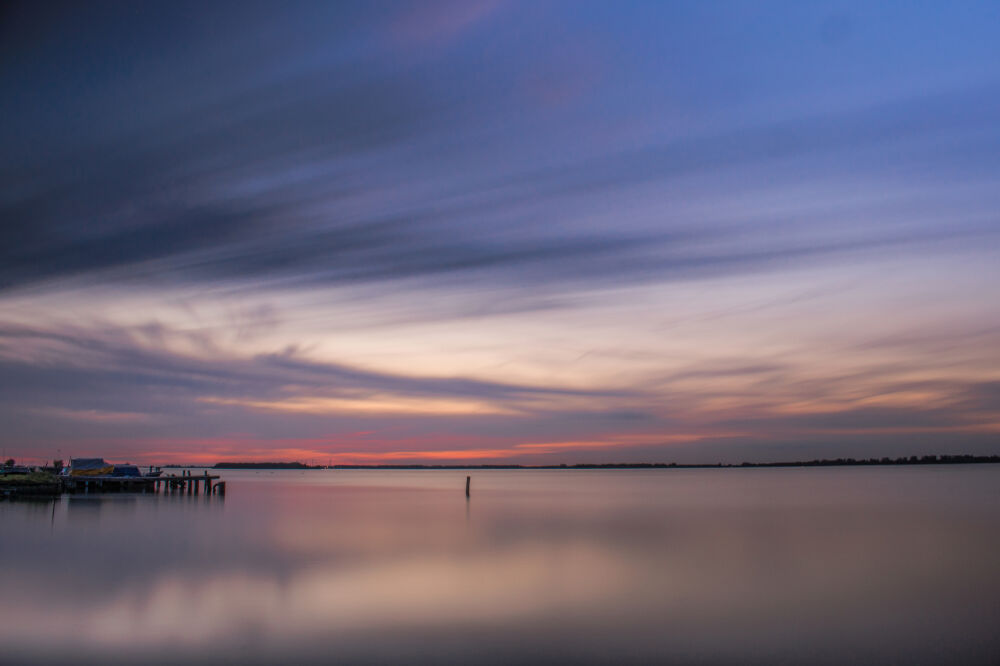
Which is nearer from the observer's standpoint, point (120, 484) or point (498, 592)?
point (498, 592)

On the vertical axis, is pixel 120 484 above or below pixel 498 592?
above

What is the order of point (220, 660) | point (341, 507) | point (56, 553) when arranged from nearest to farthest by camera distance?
point (220, 660) < point (56, 553) < point (341, 507)

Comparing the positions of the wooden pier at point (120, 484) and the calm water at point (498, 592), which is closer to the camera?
the calm water at point (498, 592)

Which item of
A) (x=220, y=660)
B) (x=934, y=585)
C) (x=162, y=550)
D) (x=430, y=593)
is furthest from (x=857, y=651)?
(x=162, y=550)

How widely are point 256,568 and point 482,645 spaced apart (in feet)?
38.0

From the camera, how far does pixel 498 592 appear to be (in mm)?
18375

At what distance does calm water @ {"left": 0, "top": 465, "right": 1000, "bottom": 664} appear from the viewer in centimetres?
1291

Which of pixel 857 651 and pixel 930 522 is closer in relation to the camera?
pixel 857 651

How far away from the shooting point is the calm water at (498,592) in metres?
12.9

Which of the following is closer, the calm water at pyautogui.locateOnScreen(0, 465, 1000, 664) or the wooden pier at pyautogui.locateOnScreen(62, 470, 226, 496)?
the calm water at pyautogui.locateOnScreen(0, 465, 1000, 664)

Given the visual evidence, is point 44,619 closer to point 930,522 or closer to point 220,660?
point 220,660

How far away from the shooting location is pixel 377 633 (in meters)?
13.9

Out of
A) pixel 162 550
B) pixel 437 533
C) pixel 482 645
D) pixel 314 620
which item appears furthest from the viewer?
pixel 437 533

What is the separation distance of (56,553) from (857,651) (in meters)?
23.3
